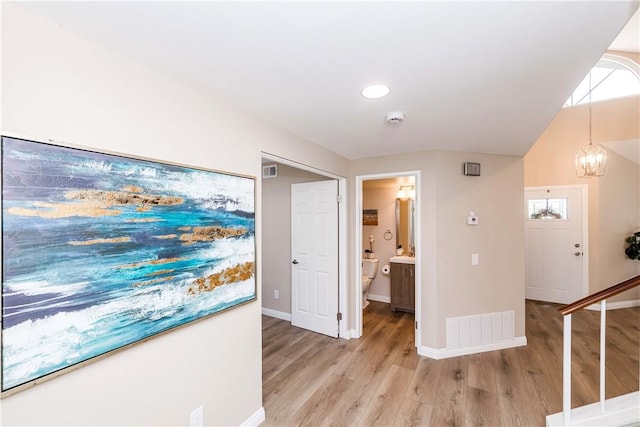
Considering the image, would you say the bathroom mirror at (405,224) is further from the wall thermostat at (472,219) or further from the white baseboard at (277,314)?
the white baseboard at (277,314)

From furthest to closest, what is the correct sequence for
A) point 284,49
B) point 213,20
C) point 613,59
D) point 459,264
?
point 613,59
point 459,264
point 284,49
point 213,20

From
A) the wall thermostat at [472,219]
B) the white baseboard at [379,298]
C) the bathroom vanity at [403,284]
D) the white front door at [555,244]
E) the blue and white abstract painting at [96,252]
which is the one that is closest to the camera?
the blue and white abstract painting at [96,252]

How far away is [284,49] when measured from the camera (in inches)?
48.9

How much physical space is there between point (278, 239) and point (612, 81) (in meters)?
6.00

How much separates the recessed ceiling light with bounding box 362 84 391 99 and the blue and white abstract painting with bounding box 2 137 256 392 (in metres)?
1.02

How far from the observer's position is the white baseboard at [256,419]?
6.33 ft

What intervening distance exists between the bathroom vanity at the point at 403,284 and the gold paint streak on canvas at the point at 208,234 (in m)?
3.17

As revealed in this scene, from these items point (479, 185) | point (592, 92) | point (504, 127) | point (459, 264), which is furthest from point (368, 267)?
point (592, 92)

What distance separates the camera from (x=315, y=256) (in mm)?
3580

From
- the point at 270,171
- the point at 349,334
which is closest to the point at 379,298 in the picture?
the point at 349,334

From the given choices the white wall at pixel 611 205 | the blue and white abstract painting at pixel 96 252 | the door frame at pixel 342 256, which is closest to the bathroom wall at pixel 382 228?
the door frame at pixel 342 256

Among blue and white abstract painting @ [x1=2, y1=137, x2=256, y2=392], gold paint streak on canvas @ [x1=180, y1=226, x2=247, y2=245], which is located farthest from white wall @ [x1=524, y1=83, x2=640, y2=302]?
blue and white abstract painting @ [x1=2, y1=137, x2=256, y2=392]

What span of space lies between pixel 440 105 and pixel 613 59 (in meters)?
4.93

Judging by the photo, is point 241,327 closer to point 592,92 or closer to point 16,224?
point 16,224
